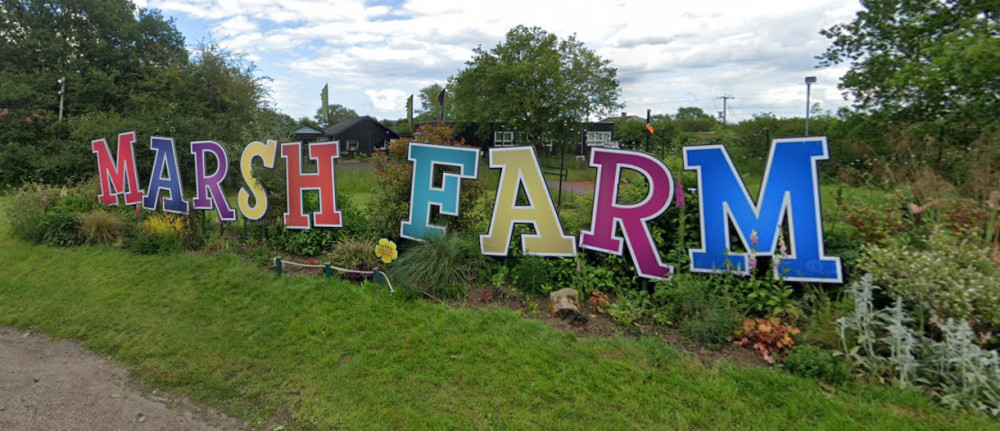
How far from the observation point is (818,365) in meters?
3.95

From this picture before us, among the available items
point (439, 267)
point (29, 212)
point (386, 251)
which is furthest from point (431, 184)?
point (29, 212)

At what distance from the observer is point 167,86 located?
21281 millimetres

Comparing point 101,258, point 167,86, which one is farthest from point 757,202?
point 167,86

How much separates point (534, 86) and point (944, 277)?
1257 inches

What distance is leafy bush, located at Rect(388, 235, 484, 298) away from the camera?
19.6 feet

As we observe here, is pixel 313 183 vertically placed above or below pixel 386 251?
above

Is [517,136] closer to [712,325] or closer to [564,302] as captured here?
[564,302]

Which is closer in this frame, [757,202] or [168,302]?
[757,202]

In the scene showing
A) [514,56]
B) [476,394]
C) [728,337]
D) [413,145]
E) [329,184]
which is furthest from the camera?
[514,56]

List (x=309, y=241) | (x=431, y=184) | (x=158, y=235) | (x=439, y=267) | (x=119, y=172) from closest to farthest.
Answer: (x=439, y=267), (x=431, y=184), (x=309, y=241), (x=158, y=235), (x=119, y=172)

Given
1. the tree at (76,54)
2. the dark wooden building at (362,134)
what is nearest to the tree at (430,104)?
the dark wooden building at (362,134)

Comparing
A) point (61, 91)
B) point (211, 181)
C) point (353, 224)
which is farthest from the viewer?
point (61, 91)

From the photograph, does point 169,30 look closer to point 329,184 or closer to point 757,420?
point 329,184

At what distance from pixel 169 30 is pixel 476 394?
28.3m
